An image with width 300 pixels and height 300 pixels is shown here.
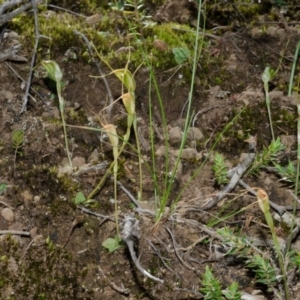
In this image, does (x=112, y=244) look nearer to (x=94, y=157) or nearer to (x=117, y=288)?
(x=117, y=288)

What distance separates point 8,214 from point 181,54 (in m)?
1.13

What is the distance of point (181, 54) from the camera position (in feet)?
9.52

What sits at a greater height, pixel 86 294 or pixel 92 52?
pixel 92 52

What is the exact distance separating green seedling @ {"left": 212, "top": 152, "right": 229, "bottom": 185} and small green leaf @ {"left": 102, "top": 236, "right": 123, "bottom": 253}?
1.58 feet

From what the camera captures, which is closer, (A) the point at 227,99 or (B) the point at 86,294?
(B) the point at 86,294

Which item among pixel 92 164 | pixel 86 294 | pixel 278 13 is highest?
pixel 278 13

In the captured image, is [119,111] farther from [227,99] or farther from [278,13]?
[278,13]

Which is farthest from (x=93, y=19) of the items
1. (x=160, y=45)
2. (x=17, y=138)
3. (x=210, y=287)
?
(x=210, y=287)

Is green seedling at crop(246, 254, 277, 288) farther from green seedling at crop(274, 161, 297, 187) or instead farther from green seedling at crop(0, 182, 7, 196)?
green seedling at crop(0, 182, 7, 196)

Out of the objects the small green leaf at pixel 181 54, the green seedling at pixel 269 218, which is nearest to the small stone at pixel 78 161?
the small green leaf at pixel 181 54

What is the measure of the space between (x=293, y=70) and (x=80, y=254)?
1279 mm

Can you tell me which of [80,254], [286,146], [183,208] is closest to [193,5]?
[286,146]

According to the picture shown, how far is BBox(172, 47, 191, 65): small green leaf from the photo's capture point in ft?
9.46

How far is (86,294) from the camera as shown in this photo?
2.16 metres
